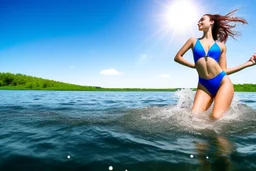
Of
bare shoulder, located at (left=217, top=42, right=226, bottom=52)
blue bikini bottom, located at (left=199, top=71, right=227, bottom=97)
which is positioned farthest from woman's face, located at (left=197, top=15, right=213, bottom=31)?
blue bikini bottom, located at (left=199, top=71, right=227, bottom=97)

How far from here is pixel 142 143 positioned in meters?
4.01

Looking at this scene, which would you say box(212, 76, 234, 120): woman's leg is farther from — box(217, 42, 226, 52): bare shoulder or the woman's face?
the woman's face

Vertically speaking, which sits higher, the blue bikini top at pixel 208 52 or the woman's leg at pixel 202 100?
the blue bikini top at pixel 208 52

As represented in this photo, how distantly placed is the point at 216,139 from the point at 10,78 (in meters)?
91.3

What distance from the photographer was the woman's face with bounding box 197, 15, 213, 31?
6605mm

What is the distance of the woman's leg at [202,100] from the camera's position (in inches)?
260

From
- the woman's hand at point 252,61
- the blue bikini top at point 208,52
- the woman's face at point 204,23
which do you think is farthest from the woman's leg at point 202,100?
the woman's face at point 204,23

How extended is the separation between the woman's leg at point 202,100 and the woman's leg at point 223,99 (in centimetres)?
46

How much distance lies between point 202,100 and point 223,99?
26.6 inches

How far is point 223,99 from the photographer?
6.16m

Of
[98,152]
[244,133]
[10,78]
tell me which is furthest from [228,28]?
[10,78]

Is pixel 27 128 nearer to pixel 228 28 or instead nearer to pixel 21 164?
pixel 21 164

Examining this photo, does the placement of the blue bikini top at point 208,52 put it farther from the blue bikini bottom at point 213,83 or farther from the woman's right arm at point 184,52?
the blue bikini bottom at point 213,83

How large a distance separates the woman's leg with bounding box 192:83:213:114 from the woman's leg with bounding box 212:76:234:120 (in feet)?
1.50
